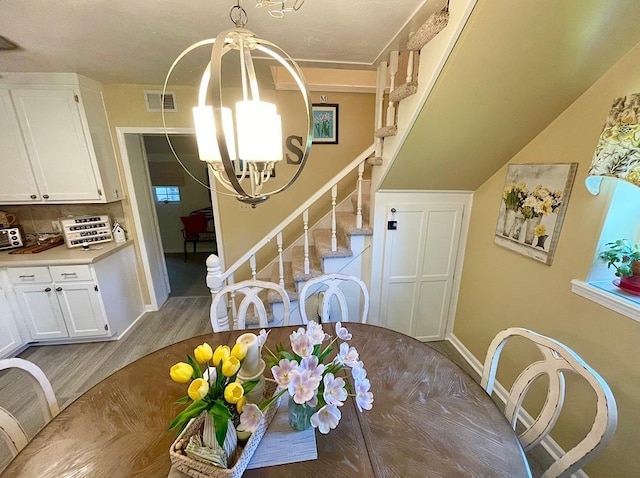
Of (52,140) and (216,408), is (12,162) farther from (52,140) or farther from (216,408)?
(216,408)

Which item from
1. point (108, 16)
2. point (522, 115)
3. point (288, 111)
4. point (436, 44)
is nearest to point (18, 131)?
point (108, 16)

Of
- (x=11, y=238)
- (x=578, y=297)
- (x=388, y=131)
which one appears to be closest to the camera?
(x=578, y=297)

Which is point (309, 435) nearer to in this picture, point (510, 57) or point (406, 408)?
point (406, 408)

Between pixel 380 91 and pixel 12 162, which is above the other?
pixel 380 91

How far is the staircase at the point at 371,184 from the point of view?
1262 mm

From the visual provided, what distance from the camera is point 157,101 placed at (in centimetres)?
256

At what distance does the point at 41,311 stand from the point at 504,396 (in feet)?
12.7

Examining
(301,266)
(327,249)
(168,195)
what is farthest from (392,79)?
(168,195)

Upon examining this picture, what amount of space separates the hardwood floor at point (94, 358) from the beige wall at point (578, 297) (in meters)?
0.41

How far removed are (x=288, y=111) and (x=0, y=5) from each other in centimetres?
191

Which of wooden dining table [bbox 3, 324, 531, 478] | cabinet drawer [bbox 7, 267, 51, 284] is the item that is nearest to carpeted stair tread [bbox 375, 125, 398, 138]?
wooden dining table [bbox 3, 324, 531, 478]

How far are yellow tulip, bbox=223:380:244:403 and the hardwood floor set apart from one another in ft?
5.99

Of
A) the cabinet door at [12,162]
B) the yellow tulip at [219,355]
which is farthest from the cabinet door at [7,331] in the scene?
the yellow tulip at [219,355]

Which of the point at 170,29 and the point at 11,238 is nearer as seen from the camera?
the point at 170,29
